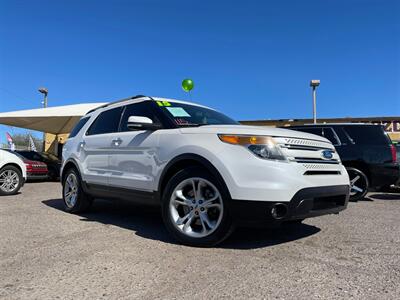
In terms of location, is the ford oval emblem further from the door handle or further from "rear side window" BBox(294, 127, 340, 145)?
"rear side window" BBox(294, 127, 340, 145)

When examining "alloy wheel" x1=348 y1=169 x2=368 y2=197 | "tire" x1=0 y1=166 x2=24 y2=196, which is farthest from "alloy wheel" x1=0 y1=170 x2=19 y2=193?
"alloy wheel" x1=348 y1=169 x2=368 y2=197

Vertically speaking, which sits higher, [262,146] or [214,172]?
[262,146]

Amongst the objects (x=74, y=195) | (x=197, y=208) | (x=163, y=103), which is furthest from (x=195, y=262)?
(x=74, y=195)

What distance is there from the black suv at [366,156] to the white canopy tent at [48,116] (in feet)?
38.5

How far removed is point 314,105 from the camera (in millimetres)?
17141

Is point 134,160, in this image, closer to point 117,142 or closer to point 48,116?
point 117,142

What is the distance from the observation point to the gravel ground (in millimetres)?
2551

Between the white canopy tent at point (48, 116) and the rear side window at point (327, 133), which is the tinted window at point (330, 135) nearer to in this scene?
the rear side window at point (327, 133)

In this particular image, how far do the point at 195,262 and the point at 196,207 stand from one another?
722 millimetres

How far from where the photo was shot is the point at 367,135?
762cm

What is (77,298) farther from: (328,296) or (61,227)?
(61,227)

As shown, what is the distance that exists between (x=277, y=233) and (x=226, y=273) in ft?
5.04

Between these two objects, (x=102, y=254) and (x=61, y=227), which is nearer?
(x=102, y=254)

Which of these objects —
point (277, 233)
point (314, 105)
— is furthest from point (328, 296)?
point (314, 105)
